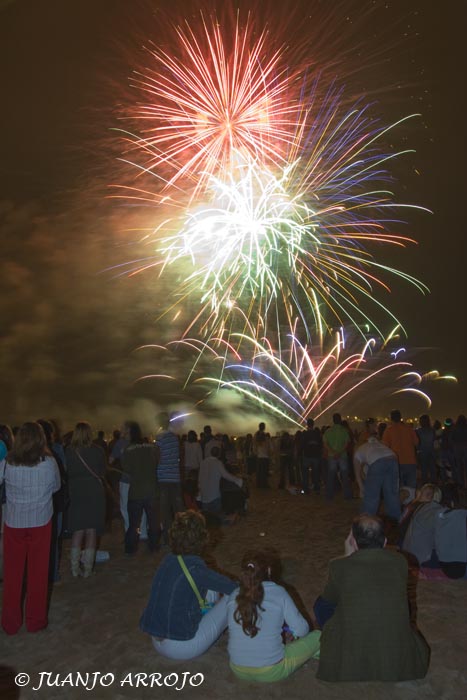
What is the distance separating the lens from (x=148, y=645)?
5.13 meters

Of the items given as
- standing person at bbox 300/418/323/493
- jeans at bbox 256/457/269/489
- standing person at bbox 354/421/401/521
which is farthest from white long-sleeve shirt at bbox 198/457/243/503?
jeans at bbox 256/457/269/489

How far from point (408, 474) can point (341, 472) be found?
9.10ft

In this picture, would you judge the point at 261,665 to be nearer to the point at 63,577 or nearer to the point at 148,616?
the point at 148,616

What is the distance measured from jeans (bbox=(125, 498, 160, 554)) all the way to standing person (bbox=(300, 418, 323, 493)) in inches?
261

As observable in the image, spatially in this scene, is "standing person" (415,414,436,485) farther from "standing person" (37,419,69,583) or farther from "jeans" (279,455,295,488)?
"standing person" (37,419,69,583)

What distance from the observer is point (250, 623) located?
4.16 m

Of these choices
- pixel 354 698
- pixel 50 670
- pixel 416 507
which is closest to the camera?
pixel 354 698

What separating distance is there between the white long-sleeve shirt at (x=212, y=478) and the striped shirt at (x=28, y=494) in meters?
5.91

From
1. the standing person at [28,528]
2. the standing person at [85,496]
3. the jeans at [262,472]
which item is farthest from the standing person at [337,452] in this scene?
the standing person at [28,528]

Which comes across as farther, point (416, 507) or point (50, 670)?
point (416, 507)

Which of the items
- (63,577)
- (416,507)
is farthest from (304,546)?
(63,577)

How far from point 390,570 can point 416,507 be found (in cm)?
319

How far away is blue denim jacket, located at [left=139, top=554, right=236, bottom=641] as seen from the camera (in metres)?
4.54

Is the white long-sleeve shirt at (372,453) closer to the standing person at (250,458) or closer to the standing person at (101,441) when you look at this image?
the standing person at (101,441)
